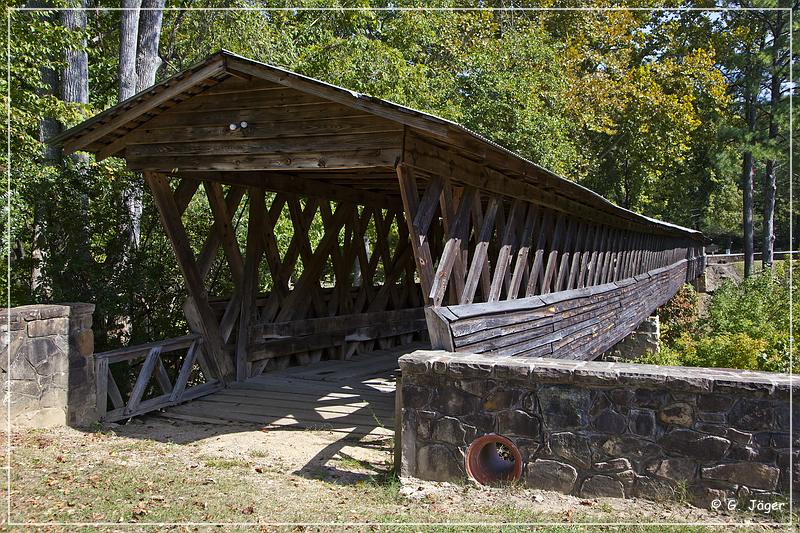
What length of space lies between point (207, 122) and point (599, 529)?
5.27 m

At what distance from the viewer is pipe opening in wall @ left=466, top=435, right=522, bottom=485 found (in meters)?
4.90

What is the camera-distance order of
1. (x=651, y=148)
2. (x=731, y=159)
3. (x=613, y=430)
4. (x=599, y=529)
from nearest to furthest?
1. (x=599, y=529)
2. (x=613, y=430)
3. (x=651, y=148)
4. (x=731, y=159)

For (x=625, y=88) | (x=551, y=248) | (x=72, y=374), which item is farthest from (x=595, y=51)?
(x=72, y=374)

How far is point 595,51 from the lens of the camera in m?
27.7

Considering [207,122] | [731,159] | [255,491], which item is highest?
[731,159]

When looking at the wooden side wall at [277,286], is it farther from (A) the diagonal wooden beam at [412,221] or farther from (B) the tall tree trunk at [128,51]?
(A) the diagonal wooden beam at [412,221]

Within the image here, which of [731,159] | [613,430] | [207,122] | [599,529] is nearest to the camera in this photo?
[599,529]

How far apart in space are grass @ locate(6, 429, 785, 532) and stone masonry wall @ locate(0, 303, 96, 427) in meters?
0.38

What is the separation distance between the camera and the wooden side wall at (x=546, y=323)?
6.21m

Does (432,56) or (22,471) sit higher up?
(432,56)

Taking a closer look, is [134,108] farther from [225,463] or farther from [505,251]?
[505,251]

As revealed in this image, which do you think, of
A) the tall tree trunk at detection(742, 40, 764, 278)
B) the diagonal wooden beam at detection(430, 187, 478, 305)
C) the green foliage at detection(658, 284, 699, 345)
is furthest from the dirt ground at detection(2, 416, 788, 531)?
the tall tree trunk at detection(742, 40, 764, 278)

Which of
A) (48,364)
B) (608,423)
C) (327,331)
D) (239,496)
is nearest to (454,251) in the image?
(608,423)

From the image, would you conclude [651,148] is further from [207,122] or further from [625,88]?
[207,122]
